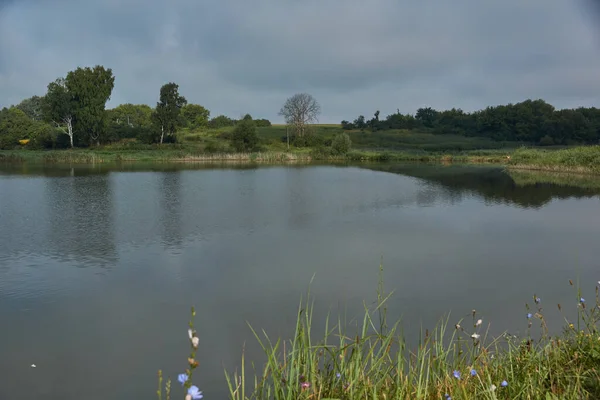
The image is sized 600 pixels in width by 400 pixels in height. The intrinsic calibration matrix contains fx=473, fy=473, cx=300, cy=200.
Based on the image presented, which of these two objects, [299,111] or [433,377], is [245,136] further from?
[433,377]

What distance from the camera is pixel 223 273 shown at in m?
7.24

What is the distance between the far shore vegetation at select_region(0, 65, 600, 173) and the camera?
1626 inches

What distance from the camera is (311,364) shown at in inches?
109

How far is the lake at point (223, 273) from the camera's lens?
448 centimetres

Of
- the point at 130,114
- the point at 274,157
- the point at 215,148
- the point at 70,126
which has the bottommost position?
the point at 274,157

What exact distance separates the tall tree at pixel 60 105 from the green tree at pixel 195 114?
995 inches

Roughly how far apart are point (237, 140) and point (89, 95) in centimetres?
1463

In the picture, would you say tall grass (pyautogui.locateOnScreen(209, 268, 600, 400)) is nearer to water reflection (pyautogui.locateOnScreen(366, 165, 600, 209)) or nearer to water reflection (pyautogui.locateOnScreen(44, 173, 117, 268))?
water reflection (pyautogui.locateOnScreen(44, 173, 117, 268))

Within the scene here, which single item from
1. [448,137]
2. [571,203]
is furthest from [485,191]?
[448,137]

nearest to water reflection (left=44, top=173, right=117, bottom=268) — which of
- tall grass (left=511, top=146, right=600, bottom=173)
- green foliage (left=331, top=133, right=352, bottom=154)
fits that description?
tall grass (left=511, top=146, right=600, bottom=173)

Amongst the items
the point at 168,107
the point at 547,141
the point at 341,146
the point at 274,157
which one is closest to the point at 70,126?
the point at 168,107

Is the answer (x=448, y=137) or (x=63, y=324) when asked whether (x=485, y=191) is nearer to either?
(x=63, y=324)

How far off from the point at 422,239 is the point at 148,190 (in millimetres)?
11901

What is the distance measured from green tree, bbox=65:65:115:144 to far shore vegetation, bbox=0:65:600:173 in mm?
94
